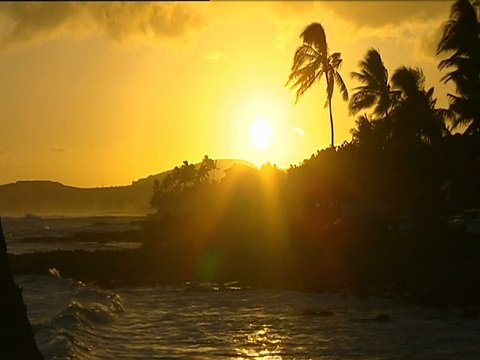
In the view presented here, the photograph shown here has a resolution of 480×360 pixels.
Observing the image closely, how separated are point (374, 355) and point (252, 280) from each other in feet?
43.9

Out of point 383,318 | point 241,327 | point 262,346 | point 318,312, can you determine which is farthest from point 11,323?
point 318,312

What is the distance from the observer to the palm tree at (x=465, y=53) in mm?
30281

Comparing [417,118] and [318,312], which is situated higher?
[417,118]

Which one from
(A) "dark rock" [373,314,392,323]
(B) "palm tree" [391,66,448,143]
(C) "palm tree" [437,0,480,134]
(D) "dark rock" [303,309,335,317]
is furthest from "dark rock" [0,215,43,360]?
(B) "palm tree" [391,66,448,143]

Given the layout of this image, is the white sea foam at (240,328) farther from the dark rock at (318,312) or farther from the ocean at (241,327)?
the dark rock at (318,312)

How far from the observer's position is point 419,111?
114 feet

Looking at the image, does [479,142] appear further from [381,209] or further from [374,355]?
[374,355]

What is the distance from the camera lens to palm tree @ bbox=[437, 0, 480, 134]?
30.3m

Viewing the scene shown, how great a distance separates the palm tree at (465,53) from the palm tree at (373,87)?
A: 9276mm

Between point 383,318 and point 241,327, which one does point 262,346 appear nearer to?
point 241,327

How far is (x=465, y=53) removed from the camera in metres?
30.6

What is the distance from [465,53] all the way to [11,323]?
28.3 metres

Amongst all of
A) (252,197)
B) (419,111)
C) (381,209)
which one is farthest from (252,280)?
(252,197)

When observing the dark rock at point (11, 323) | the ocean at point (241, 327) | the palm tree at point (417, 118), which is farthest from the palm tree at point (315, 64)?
the dark rock at point (11, 323)
